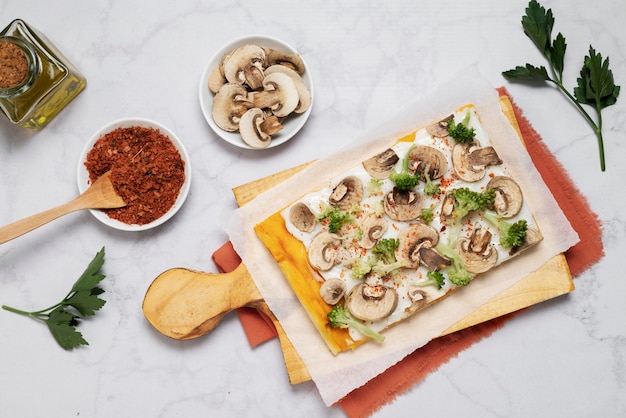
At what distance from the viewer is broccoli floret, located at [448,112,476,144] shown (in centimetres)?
377

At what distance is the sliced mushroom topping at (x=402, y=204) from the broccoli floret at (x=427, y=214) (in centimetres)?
3

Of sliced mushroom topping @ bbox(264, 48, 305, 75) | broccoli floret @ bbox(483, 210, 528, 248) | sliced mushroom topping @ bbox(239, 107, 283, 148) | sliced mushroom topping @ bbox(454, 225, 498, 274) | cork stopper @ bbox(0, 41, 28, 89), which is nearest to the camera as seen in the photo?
cork stopper @ bbox(0, 41, 28, 89)

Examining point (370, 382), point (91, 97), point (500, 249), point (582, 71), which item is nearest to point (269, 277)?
point (370, 382)

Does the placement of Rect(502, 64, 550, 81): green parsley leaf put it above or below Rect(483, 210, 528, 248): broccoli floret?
above

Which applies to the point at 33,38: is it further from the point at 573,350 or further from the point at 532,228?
the point at 573,350

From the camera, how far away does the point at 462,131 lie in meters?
3.77

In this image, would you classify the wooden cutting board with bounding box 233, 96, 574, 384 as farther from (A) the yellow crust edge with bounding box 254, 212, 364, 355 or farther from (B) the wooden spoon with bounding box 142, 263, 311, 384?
(A) the yellow crust edge with bounding box 254, 212, 364, 355

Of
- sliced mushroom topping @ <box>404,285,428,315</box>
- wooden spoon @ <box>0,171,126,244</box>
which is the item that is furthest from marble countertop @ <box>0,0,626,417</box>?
sliced mushroom topping @ <box>404,285,428,315</box>

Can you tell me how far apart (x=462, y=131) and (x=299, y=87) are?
3.67 ft

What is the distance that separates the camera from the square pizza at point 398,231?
12.3 feet

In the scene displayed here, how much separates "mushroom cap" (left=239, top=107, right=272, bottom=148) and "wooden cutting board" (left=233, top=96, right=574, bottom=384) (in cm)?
27

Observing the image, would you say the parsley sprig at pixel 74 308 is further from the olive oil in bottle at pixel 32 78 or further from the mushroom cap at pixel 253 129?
the mushroom cap at pixel 253 129

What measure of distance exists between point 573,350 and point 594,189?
116 centimetres

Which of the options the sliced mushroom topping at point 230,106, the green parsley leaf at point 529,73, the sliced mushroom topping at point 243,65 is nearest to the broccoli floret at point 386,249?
the sliced mushroom topping at point 230,106
